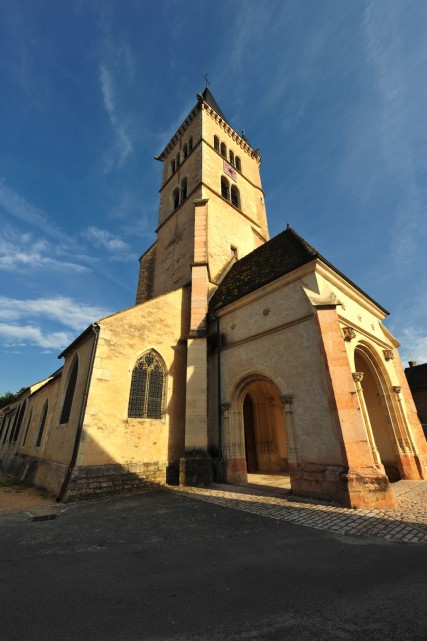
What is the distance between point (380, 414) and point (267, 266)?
811cm

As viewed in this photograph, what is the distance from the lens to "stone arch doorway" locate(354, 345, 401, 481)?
11.2 m

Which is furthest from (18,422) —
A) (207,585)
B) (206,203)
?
(207,585)

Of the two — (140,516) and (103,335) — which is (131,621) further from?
(103,335)

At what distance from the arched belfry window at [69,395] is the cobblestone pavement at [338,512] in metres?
5.61

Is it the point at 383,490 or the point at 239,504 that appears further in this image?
the point at 239,504

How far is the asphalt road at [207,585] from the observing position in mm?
2588

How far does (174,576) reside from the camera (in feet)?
12.1

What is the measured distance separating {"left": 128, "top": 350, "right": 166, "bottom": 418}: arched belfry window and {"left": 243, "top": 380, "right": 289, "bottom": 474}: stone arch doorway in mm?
4476

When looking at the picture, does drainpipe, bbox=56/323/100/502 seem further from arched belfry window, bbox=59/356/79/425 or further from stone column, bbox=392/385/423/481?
stone column, bbox=392/385/423/481

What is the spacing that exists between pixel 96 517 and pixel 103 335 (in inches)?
228

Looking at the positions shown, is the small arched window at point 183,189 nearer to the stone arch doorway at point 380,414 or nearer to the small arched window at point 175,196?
the small arched window at point 175,196

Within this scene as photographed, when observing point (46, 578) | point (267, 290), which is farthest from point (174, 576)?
point (267, 290)

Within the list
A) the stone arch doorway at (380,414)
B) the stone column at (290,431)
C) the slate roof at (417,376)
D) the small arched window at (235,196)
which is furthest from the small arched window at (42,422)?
the slate roof at (417,376)


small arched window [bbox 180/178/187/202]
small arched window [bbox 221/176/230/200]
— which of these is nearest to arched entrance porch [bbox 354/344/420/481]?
small arched window [bbox 221/176/230/200]
